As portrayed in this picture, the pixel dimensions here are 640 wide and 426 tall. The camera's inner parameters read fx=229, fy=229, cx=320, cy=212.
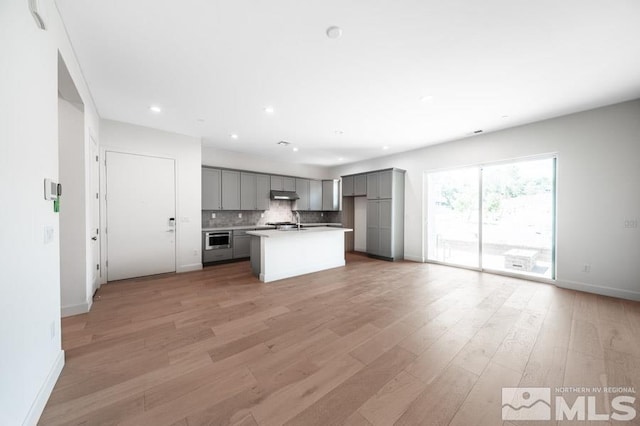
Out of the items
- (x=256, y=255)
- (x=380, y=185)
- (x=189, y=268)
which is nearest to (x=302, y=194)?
(x=380, y=185)

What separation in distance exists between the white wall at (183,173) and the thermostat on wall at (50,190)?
3.06 m

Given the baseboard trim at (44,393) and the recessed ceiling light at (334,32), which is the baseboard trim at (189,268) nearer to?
the baseboard trim at (44,393)

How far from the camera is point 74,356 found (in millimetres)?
2057

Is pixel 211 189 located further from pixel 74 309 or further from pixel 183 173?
pixel 74 309

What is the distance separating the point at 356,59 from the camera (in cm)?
248

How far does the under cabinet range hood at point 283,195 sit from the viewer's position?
6805 millimetres

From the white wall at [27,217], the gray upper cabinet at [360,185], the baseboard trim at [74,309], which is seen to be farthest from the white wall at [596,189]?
the baseboard trim at [74,309]

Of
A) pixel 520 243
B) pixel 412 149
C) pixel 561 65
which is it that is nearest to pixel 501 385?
pixel 561 65

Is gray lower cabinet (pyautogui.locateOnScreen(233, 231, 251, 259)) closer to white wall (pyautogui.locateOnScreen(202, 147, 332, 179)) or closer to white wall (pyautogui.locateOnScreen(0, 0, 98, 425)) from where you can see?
white wall (pyautogui.locateOnScreen(202, 147, 332, 179))

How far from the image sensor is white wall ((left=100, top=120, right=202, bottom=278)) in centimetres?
438

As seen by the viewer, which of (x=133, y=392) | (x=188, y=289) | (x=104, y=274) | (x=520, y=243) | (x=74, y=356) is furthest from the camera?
(x=520, y=243)

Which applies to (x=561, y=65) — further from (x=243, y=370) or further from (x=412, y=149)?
(x=243, y=370)

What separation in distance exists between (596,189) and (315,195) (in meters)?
6.31

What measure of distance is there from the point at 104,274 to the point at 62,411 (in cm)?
337
